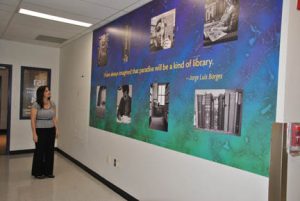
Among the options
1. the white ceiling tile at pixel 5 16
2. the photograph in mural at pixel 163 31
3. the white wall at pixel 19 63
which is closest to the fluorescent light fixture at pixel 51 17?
the white ceiling tile at pixel 5 16

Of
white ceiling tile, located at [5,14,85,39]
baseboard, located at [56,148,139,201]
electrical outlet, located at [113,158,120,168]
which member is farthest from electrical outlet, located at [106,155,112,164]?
white ceiling tile, located at [5,14,85,39]

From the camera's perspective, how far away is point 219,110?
2.23 m

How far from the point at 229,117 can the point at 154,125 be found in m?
1.09

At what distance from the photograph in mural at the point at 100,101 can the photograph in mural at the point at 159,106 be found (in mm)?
1365

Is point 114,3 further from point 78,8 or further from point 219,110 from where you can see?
point 219,110

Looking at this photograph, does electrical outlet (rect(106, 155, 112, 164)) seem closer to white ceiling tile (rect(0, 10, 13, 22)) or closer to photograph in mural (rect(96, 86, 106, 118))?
photograph in mural (rect(96, 86, 106, 118))

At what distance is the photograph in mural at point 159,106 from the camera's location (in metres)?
2.87

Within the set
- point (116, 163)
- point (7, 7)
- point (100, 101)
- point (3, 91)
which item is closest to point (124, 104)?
point (100, 101)

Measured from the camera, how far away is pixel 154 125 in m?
3.04

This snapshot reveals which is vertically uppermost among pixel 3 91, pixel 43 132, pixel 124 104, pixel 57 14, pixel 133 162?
pixel 57 14

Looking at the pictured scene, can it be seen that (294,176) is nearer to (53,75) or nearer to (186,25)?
(186,25)

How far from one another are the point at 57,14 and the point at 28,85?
2.90 metres

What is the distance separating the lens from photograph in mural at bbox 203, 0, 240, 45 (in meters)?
2.15

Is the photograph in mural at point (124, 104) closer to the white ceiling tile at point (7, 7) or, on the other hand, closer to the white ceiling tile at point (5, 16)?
Result: the white ceiling tile at point (7, 7)
